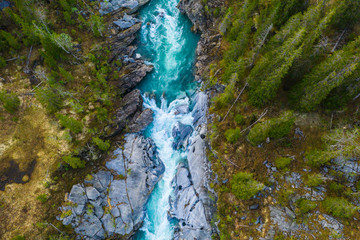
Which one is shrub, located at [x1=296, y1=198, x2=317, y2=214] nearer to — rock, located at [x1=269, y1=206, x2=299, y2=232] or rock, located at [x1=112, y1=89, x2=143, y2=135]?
rock, located at [x1=269, y1=206, x2=299, y2=232]

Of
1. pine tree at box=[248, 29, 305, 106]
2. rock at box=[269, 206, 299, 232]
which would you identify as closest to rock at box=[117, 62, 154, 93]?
pine tree at box=[248, 29, 305, 106]

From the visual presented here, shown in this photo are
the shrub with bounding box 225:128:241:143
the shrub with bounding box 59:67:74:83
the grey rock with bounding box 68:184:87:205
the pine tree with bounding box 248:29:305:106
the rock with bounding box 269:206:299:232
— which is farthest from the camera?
the shrub with bounding box 59:67:74:83

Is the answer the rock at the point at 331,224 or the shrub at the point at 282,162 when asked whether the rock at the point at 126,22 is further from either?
the rock at the point at 331,224

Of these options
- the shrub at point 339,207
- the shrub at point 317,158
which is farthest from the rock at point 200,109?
A: the shrub at point 339,207

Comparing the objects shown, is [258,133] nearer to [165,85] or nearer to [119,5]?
[165,85]

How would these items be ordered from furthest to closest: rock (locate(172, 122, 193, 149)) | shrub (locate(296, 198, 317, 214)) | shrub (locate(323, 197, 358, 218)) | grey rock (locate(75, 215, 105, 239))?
rock (locate(172, 122, 193, 149)) → grey rock (locate(75, 215, 105, 239)) → shrub (locate(296, 198, 317, 214)) → shrub (locate(323, 197, 358, 218))

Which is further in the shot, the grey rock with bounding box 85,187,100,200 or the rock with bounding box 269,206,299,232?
the grey rock with bounding box 85,187,100,200
